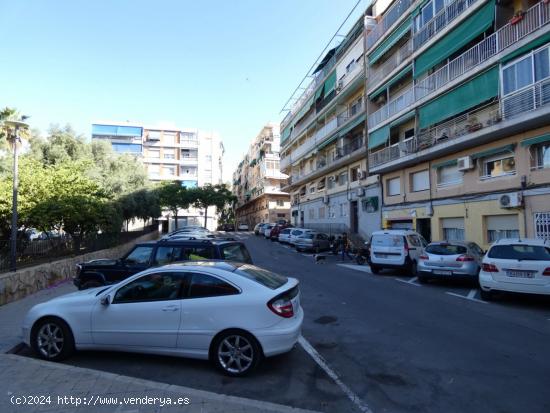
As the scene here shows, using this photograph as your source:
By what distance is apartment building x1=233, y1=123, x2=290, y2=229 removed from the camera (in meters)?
64.1

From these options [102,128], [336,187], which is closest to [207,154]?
[102,128]

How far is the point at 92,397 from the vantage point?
157 inches

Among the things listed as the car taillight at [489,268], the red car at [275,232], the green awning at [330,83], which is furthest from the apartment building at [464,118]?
the red car at [275,232]

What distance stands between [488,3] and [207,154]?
65893mm

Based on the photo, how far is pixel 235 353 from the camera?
4.79 m

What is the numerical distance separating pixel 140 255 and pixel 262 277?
4745 millimetres

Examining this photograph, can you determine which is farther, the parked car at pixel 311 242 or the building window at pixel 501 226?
the parked car at pixel 311 242

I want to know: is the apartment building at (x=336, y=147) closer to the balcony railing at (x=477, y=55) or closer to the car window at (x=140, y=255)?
the balcony railing at (x=477, y=55)

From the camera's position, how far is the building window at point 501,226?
1600 cm

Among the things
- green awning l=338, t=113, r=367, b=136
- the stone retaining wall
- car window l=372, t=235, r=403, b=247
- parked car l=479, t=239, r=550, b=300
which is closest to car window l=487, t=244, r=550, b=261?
parked car l=479, t=239, r=550, b=300

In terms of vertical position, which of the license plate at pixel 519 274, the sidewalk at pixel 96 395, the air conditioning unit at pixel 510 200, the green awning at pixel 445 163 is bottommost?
the sidewalk at pixel 96 395

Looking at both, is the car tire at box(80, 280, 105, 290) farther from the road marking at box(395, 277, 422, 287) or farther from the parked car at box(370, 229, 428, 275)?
the parked car at box(370, 229, 428, 275)

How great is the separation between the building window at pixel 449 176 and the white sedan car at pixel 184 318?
16.8 metres

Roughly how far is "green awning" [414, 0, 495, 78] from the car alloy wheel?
17787 millimetres
